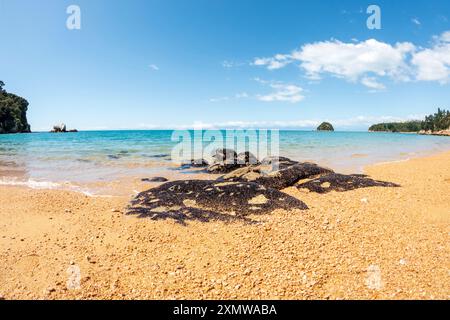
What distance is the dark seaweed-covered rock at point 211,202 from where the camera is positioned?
9.68 m

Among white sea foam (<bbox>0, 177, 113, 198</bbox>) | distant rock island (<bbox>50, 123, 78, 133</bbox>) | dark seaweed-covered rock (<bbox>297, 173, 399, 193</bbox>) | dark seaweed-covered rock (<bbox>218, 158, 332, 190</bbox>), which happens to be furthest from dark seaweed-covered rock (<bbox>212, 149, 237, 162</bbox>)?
distant rock island (<bbox>50, 123, 78, 133</bbox>)

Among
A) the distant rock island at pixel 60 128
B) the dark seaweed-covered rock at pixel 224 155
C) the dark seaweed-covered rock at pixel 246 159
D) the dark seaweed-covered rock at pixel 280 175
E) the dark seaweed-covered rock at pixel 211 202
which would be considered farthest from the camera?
the distant rock island at pixel 60 128

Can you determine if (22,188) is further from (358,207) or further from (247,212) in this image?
(358,207)

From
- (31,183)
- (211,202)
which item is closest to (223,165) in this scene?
(211,202)

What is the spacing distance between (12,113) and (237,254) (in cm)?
15184

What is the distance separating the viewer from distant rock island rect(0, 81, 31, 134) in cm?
12171

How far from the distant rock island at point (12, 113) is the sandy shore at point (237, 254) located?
141 metres

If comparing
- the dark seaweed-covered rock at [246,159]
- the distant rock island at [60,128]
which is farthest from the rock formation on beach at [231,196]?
the distant rock island at [60,128]

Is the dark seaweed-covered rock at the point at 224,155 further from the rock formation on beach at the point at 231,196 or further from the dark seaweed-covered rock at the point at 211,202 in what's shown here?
the dark seaweed-covered rock at the point at 211,202

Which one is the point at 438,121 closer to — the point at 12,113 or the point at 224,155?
the point at 224,155

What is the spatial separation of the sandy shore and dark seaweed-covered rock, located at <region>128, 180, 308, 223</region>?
22.6 inches

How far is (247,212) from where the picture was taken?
9.64m
